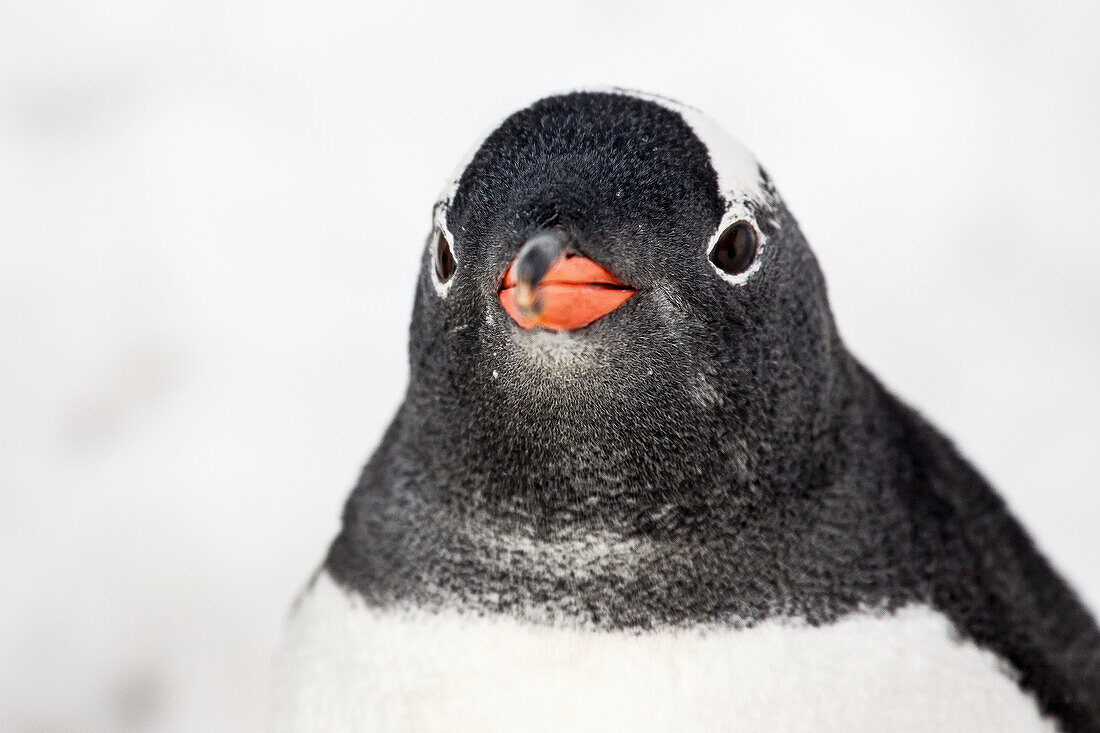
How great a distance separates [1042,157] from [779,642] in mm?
2336

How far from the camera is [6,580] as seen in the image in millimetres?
2566

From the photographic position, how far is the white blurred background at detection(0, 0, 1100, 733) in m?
2.68

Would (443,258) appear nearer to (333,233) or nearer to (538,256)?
(538,256)

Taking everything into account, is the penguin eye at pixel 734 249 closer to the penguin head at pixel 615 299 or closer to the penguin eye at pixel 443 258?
the penguin head at pixel 615 299

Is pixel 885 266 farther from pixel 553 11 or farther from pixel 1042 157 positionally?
pixel 553 11

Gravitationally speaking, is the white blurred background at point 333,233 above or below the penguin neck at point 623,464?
below

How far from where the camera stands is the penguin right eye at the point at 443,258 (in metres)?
1.18

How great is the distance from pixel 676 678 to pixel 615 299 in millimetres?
365

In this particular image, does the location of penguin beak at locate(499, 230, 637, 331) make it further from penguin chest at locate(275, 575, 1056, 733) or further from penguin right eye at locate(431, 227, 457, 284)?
penguin chest at locate(275, 575, 1056, 733)

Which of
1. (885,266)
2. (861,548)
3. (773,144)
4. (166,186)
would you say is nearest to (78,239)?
(166,186)

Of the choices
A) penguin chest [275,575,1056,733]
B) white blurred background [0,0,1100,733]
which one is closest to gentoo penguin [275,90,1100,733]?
penguin chest [275,575,1056,733]

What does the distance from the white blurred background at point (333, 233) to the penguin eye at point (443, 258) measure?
5.09ft

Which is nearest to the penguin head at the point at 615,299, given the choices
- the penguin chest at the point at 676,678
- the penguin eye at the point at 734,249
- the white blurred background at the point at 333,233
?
the penguin eye at the point at 734,249

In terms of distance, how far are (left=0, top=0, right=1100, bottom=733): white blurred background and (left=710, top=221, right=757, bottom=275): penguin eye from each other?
163cm
